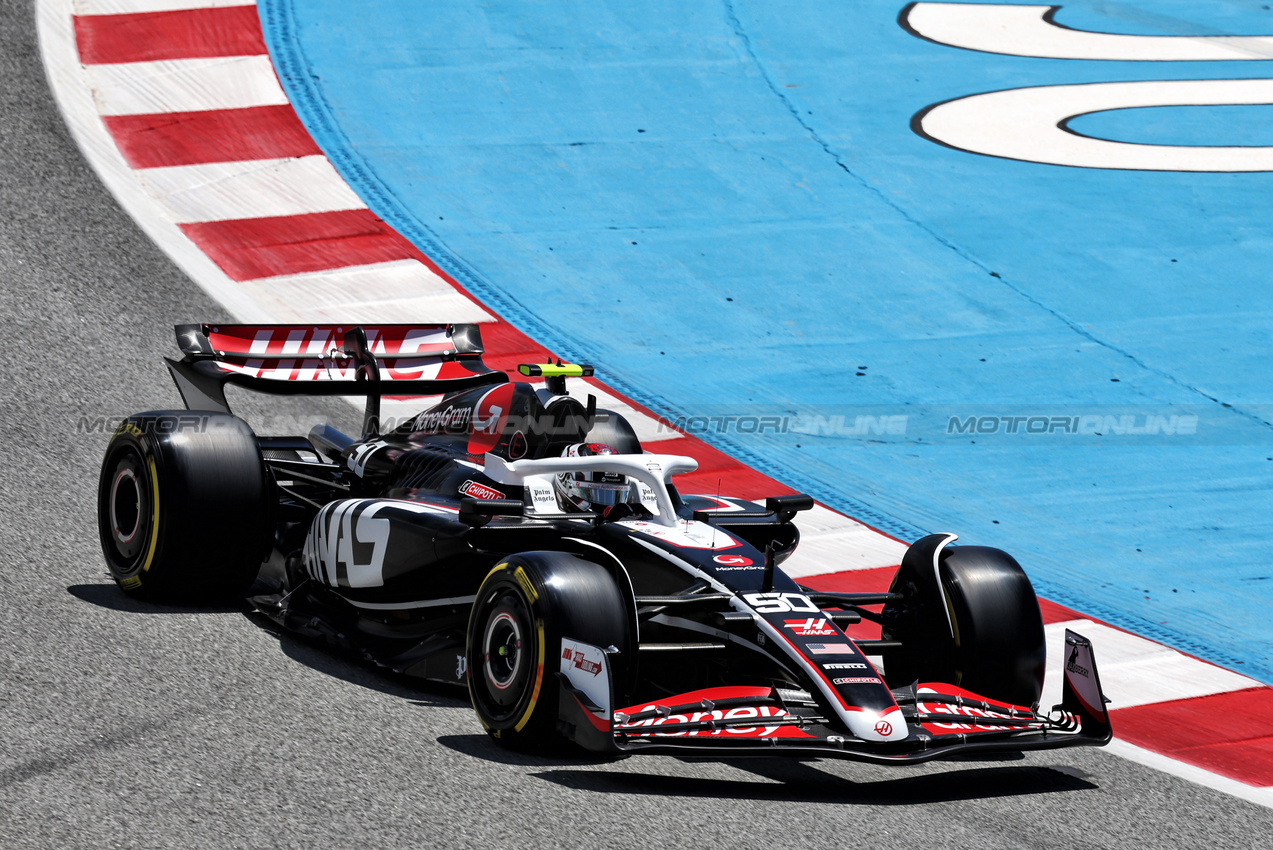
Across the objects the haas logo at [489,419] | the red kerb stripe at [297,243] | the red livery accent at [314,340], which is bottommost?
the haas logo at [489,419]

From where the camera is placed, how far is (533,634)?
205 inches

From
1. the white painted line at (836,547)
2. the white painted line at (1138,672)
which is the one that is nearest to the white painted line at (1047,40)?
the white painted line at (836,547)

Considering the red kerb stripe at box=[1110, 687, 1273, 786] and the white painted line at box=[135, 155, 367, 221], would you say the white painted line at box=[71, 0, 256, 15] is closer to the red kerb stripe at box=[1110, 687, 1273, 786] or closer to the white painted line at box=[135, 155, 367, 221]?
the white painted line at box=[135, 155, 367, 221]

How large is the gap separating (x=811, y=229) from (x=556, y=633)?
7797 millimetres

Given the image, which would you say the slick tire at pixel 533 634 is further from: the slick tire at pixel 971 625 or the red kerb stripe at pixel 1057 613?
the red kerb stripe at pixel 1057 613

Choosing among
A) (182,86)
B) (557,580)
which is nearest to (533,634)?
(557,580)

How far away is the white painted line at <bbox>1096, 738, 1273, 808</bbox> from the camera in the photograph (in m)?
5.82

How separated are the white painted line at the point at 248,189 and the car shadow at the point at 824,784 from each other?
7.71 metres

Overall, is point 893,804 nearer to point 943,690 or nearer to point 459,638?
point 943,690

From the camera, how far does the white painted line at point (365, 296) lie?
35.1 feet

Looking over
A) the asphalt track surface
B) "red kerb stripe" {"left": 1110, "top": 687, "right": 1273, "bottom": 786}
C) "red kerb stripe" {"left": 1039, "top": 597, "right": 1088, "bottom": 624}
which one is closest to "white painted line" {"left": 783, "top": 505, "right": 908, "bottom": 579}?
"red kerb stripe" {"left": 1039, "top": 597, "right": 1088, "bottom": 624}

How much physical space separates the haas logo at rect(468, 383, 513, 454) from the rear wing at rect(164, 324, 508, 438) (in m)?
1.13

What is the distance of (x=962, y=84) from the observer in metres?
15.2

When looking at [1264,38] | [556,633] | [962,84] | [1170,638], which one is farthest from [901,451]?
[1264,38]
